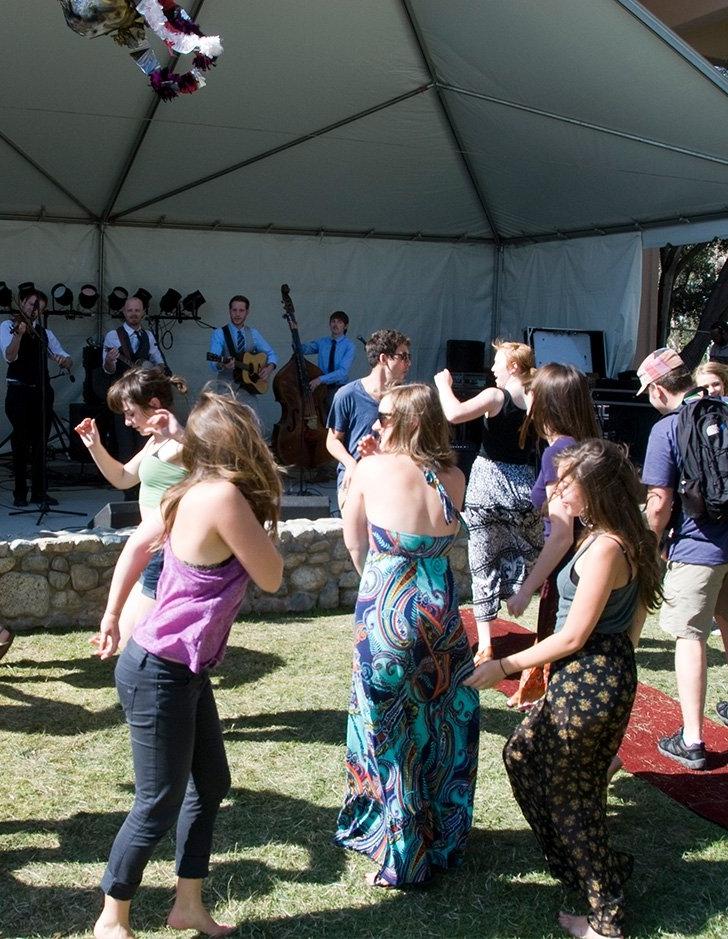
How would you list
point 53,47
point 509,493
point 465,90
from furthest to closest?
point 465,90 → point 53,47 → point 509,493

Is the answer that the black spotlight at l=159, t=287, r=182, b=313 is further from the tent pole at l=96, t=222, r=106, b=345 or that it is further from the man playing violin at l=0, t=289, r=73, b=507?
the man playing violin at l=0, t=289, r=73, b=507

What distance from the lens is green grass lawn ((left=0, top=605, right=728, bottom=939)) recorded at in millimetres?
2912

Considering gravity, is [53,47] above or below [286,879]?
above

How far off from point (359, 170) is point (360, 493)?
309 inches

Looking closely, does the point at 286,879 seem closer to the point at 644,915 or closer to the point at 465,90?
the point at 644,915

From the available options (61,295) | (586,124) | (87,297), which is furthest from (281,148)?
(586,124)

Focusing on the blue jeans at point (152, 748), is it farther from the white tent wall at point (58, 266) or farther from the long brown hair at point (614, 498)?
the white tent wall at point (58, 266)

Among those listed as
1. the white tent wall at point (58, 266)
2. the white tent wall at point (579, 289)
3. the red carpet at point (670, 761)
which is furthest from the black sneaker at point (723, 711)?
the white tent wall at point (58, 266)

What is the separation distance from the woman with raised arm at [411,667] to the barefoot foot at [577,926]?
43 cm

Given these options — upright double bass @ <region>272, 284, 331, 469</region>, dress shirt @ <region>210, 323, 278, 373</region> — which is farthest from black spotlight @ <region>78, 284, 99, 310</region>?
→ upright double bass @ <region>272, 284, 331, 469</region>

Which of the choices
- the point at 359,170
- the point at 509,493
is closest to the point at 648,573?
the point at 509,493

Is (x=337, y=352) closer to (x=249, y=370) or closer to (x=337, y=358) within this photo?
(x=337, y=358)

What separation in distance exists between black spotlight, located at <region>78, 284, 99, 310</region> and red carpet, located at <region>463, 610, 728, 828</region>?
7234mm

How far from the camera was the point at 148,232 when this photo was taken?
1104 cm
